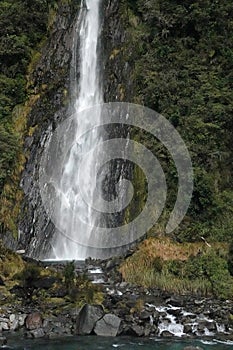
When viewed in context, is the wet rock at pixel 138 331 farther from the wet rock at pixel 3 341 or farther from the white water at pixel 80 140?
the white water at pixel 80 140

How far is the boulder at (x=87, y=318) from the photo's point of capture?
1313 cm

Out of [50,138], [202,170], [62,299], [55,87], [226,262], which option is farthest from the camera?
[55,87]

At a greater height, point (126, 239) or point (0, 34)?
point (0, 34)

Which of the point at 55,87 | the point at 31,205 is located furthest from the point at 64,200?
the point at 55,87

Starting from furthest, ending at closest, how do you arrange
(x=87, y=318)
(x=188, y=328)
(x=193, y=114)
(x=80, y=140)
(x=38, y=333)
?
(x=80, y=140) < (x=193, y=114) < (x=188, y=328) < (x=87, y=318) < (x=38, y=333)

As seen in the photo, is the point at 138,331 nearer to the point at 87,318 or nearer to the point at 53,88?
the point at 87,318

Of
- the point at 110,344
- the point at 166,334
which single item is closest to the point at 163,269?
the point at 166,334

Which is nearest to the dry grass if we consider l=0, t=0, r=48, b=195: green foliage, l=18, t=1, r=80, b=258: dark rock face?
l=18, t=1, r=80, b=258: dark rock face

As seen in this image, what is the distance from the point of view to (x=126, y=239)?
20312 millimetres

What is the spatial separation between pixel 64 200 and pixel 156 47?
8.40 metres

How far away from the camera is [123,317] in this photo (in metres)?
13.8

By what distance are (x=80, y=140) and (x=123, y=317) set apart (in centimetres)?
1187

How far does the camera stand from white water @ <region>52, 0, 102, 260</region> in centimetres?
2177

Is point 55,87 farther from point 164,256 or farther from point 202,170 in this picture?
point 164,256
